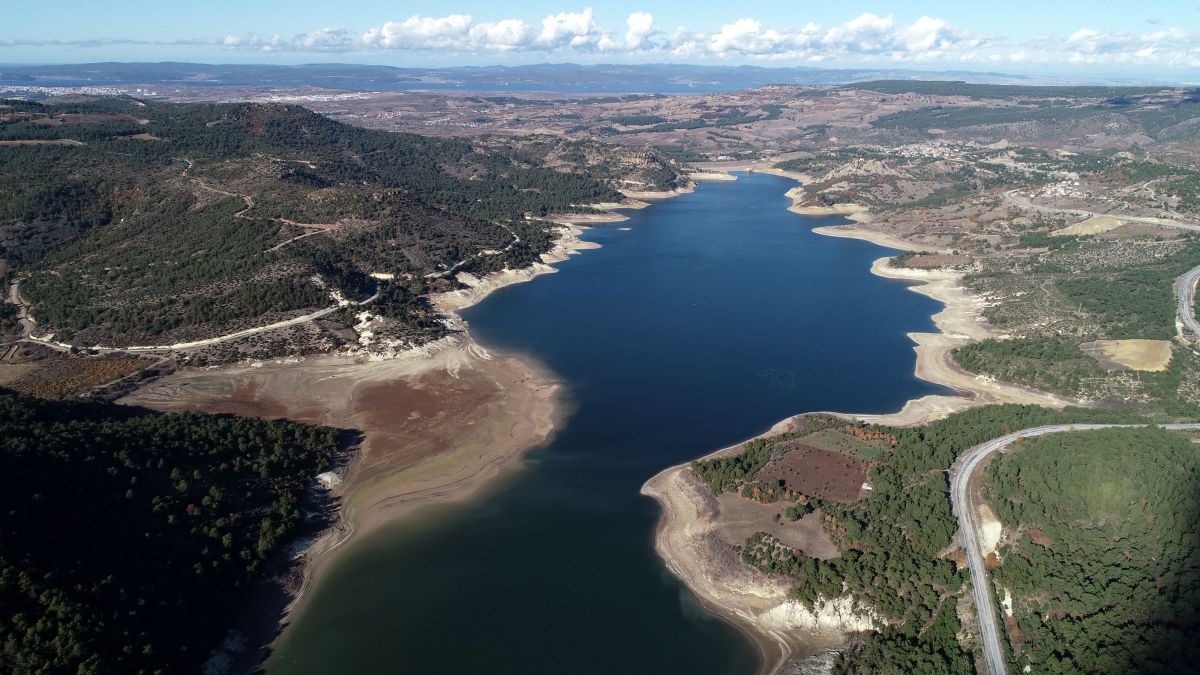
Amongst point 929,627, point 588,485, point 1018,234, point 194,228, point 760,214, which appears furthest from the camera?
point 760,214

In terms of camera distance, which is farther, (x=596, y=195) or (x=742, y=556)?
(x=596, y=195)

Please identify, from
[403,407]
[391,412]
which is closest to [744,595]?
[391,412]

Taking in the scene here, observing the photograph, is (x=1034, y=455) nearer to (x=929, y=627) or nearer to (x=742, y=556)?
(x=929, y=627)

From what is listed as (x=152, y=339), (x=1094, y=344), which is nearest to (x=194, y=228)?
(x=152, y=339)

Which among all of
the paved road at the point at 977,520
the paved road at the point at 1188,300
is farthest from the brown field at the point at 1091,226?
the paved road at the point at 977,520

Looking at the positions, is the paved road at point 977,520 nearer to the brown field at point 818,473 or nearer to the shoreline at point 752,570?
the shoreline at point 752,570

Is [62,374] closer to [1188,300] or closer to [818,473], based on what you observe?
[818,473]

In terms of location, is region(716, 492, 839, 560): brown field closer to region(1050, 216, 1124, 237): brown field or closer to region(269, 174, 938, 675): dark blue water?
region(269, 174, 938, 675): dark blue water
